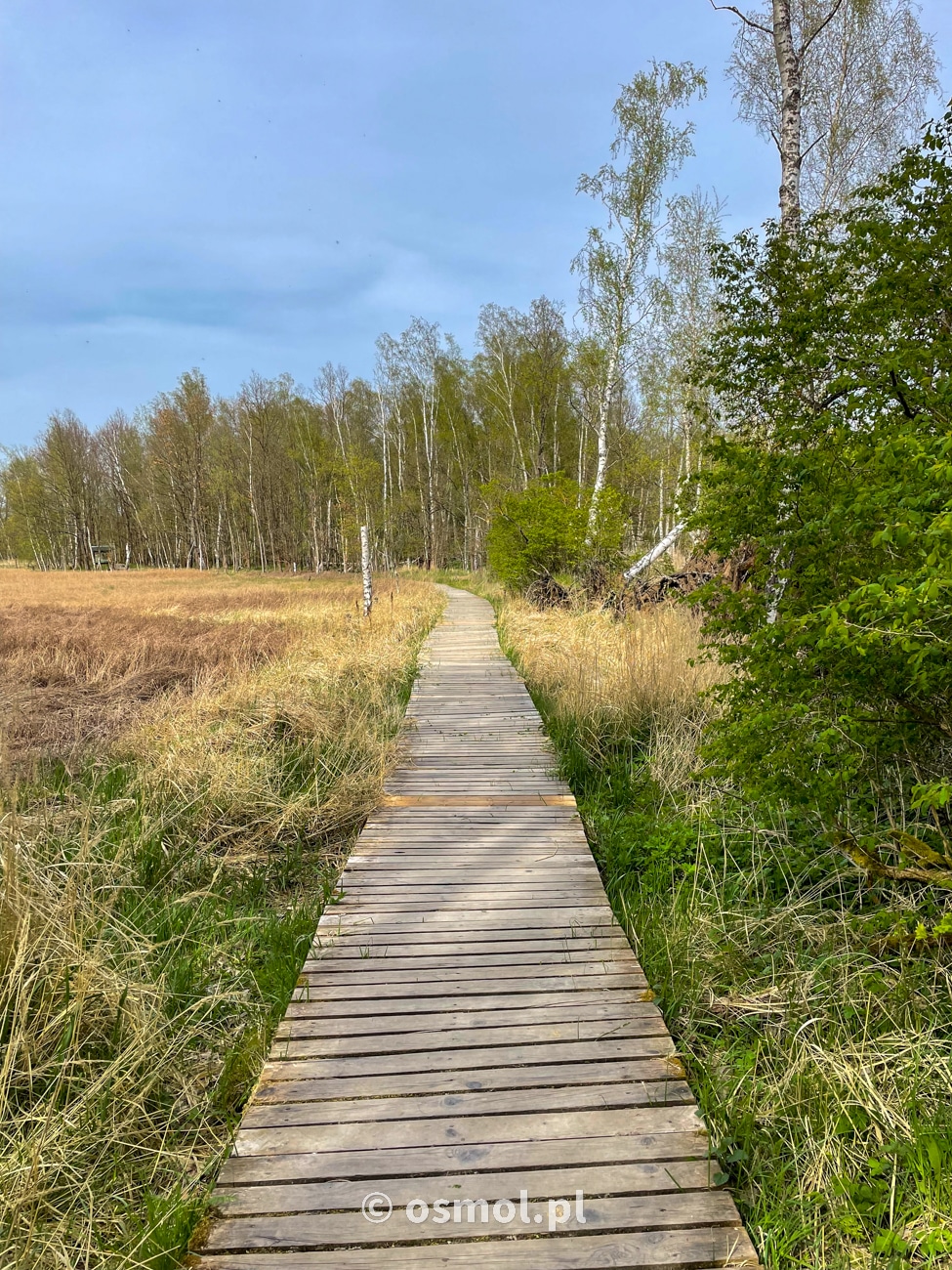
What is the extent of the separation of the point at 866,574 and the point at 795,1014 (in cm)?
169

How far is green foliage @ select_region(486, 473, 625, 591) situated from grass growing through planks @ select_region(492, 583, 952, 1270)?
8072 millimetres

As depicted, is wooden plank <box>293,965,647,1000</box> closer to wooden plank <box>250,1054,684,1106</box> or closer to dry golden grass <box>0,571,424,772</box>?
wooden plank <box>250,1054,684,1106</box>

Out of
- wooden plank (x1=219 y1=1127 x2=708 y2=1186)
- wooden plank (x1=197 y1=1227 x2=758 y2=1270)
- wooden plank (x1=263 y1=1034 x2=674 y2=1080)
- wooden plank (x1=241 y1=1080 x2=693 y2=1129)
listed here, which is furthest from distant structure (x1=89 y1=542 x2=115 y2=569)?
wooden plank (x1=197 y1=1227 x2=758 y2=1270)

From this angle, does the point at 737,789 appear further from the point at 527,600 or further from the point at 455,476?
the point at 455,476

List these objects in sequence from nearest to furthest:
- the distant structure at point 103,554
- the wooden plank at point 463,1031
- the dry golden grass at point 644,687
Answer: the wooden plank at point 463,1031 → the dry golden grass at point 644,687 → the distant structure at point 103,554

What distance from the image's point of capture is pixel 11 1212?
65.5 inches

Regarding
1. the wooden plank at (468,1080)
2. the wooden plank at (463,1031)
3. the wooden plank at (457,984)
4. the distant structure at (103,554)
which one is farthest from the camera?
the distant structure at (103,554)

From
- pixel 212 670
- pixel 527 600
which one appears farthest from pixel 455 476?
pixel 212 670

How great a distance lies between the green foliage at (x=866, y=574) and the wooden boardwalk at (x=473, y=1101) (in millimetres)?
1135

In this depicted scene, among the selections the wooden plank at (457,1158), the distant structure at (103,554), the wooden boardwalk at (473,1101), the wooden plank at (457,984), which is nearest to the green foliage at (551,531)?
the wooden boardwalk at (473,1101)

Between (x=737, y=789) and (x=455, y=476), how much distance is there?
34.6 meters

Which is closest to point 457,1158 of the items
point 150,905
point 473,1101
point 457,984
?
point 473,1101

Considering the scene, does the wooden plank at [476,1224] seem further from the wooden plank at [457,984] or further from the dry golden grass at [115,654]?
the dry golden grass at [115,654]

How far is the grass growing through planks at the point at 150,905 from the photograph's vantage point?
1.84 metres
